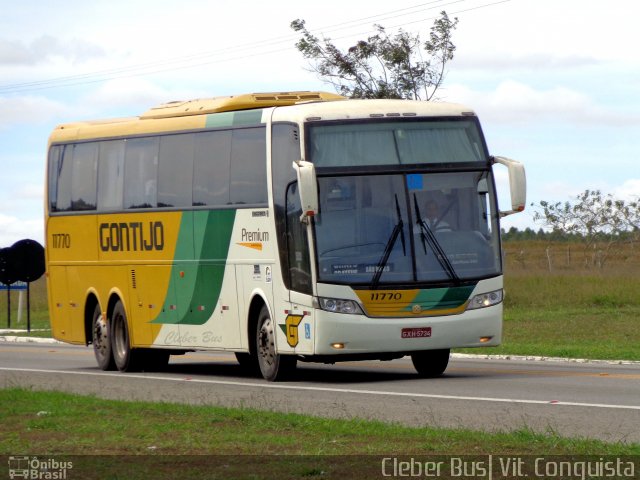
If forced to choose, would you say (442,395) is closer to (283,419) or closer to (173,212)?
(283,419)

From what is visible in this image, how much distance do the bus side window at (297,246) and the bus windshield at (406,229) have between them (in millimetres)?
230

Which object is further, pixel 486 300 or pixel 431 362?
pixel 431 362

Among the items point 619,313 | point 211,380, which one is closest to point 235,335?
point 211,380

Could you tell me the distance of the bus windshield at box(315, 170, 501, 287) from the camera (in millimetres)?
19125

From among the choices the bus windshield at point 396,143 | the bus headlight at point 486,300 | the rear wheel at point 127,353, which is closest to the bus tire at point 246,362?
the rear wheel at point 127,353

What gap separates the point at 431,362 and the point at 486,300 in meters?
1.58

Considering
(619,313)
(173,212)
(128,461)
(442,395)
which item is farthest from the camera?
(619,313)

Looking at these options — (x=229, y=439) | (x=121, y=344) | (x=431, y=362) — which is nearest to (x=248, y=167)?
(x=431, y=362)

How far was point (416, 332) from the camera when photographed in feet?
62.9

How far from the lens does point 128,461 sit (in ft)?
36.1

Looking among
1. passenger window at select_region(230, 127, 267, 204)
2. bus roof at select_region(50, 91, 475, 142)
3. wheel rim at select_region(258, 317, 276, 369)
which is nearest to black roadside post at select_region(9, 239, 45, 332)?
bus roof at select_region(50, 91, 475, 142)

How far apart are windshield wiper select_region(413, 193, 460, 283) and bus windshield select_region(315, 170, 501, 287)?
0.04 ft

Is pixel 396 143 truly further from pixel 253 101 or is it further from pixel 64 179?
pixel 64 179

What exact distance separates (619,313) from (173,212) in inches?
735
